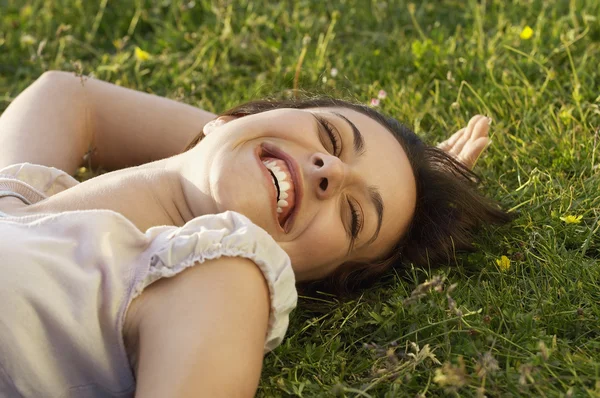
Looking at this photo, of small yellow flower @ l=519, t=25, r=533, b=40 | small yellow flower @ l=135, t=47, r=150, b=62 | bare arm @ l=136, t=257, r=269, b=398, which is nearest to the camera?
bare arm @ l=136, t=257, r=269, b=398

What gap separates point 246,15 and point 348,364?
2.74 m

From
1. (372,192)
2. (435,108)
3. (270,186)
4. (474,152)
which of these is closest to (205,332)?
(270,186)

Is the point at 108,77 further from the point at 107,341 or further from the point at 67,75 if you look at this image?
the point at 107,341

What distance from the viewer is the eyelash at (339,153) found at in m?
2.59

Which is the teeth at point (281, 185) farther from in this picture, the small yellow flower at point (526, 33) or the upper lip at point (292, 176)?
the small yellow flower at point (526, 33)

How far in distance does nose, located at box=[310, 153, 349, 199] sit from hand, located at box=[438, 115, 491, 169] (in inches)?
34.8

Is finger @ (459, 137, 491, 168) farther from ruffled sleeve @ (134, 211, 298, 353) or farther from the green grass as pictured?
ruffled sleeve @ (134, 211, 298, 353)

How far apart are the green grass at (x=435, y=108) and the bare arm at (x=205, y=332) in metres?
0.26

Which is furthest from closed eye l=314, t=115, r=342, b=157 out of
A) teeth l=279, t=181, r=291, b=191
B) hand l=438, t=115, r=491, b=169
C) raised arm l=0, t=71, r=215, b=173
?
raised arm l=0, t=71, r=215, b=173

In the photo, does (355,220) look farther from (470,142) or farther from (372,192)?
(470,142)

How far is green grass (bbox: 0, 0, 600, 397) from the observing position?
7.59ft

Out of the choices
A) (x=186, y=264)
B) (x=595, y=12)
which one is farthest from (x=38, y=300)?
(x=595, y=12)

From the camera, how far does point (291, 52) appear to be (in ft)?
14.5

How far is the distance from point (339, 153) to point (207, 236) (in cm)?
65
